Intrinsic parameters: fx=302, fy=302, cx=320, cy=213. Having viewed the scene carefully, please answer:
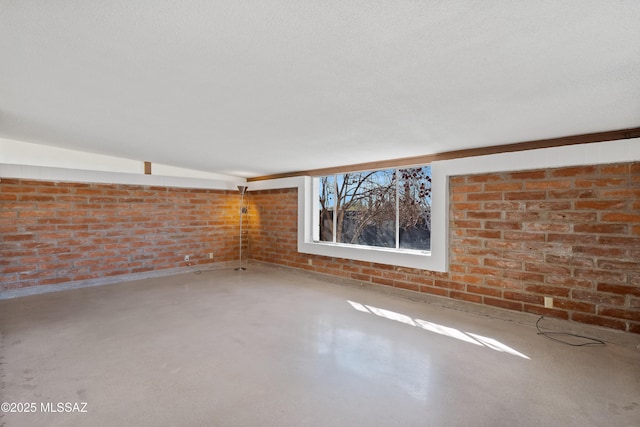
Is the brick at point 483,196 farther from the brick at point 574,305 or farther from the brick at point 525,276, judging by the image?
the brick at point 574,305

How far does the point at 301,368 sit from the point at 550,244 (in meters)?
2.86

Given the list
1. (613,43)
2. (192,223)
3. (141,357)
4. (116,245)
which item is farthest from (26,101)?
(613,43)

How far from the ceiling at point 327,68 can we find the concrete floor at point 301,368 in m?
2.07

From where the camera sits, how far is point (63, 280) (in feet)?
15.5

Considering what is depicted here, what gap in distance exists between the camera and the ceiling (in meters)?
1.42

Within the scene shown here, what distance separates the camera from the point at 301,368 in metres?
2.40

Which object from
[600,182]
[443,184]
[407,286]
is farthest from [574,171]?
[407,286]

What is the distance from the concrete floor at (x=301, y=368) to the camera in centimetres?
186

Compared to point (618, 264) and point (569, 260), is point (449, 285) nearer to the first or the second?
point (569, 260)

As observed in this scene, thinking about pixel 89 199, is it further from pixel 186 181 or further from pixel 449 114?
pixel 449 114

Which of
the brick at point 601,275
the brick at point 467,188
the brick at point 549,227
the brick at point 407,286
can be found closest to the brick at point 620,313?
the brick at point 601,275

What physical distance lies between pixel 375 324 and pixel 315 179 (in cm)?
319

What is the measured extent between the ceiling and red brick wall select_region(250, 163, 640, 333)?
0.52 m

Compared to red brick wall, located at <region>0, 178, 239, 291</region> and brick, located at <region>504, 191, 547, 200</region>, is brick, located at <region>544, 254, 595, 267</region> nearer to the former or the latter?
brick, located at <region>504, 191, 547, 200</region>
